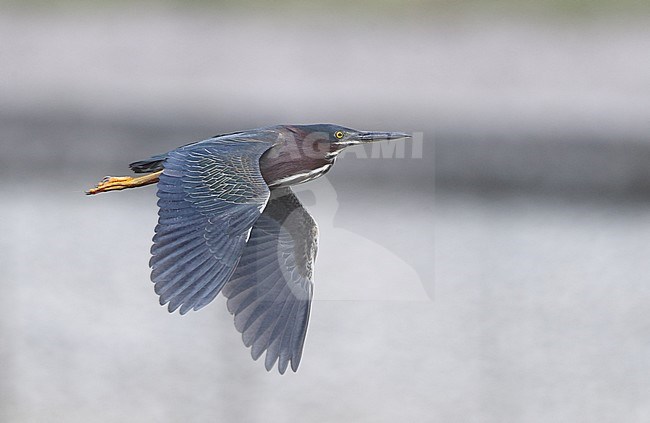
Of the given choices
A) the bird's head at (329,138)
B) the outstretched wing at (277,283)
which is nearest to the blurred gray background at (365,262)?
the outstretched wing at (277,283)

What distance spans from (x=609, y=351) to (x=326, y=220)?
2.12 ft

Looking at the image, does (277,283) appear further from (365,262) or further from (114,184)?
(365,262)

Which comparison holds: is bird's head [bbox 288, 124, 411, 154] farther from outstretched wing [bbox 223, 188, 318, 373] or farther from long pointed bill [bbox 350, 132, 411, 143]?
outstretched wing [bbox 223, 188, 318, 373]

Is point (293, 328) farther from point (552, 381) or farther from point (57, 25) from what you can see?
point (57, 25)

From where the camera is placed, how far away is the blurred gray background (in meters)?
2.33

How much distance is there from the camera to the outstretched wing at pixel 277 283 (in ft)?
4.26

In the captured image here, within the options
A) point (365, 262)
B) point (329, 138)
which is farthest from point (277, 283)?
point (365, 262)

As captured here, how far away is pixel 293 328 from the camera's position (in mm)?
1304

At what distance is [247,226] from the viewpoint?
3.79ft

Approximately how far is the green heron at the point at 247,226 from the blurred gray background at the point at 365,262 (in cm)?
77

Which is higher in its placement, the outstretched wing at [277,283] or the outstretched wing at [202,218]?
the outstretched wing at [202,218]

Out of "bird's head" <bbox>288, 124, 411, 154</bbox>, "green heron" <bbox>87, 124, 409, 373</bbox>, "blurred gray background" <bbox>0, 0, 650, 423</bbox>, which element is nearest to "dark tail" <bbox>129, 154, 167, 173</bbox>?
"green heron" <bbox>87, 124, 409, 373</bbox>

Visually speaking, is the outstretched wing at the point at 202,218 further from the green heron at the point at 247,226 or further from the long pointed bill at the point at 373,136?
the long pointed bill at the point at 373,136

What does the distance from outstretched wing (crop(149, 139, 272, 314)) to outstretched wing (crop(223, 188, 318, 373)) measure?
178 mm
